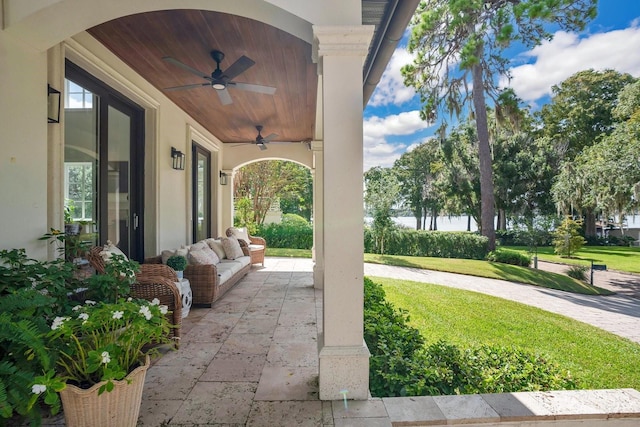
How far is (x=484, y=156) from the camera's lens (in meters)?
11.2

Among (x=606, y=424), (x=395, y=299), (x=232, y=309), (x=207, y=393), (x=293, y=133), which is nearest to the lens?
(x=606, y=424)

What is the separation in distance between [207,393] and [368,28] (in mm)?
2406

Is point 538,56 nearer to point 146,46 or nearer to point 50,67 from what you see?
point 146,46

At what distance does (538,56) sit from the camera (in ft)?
35.9

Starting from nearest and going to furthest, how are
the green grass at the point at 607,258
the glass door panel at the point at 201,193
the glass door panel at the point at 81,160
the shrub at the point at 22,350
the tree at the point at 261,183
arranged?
1. the shrub at the point at 22,350
2. the glass door panel at the point at 81,160
3. the glass door panel at the point at 201,193
4. the green grass at the point at 607,258
5. the tree at the point at 261,183

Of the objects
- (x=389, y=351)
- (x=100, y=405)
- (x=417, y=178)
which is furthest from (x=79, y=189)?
(x=417, y=178)

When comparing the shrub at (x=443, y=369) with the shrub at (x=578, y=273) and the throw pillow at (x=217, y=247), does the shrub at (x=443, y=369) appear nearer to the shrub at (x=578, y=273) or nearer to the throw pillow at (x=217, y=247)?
the throw pillow at (x=217, y=247)

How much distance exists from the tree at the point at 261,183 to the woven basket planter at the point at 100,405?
40.6ft

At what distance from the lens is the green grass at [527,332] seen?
331cm

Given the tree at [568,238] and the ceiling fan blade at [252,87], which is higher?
the ceiling fan blade at [252,87]

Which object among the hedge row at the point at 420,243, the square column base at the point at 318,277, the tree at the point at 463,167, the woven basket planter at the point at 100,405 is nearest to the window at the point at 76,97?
the woven basket planter at the point at 100,405

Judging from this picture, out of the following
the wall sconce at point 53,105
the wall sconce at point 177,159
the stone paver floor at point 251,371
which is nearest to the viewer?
the stone paver floor at point 251,371

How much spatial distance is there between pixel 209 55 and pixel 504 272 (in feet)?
29.6

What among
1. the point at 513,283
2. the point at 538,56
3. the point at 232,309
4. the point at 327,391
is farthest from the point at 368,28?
the point at 538,56
